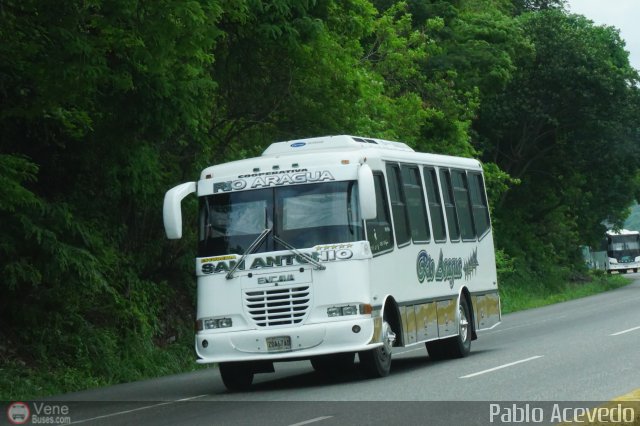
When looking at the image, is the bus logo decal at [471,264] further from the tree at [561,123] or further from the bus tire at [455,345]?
the tree at [561,123]

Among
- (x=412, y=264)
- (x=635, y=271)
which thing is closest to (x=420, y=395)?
(x=412, y=264)

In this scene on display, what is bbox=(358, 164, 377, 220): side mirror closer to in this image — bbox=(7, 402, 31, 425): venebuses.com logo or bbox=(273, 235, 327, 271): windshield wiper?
bbox=(273, 235, 327, 271): windshield wiper

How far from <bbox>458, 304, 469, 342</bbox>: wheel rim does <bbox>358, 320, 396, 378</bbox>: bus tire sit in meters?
3.59

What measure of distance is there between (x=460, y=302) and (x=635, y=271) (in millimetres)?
83941

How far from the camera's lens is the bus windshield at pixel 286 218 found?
1697cm

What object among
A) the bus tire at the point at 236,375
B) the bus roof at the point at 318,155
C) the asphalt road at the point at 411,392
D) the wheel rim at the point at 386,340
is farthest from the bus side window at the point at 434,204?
the bus tire at the point at 236,375

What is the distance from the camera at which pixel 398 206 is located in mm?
18703

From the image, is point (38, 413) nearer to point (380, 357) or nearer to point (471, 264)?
point (380, 357)

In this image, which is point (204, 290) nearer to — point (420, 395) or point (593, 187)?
point (420, 395)

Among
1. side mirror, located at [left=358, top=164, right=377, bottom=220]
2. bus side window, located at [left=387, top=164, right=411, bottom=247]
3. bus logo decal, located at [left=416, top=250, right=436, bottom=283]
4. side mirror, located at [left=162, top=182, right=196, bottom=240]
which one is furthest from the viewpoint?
bus logo decal, located at [left=416, top=250, right=436, bottom=283]

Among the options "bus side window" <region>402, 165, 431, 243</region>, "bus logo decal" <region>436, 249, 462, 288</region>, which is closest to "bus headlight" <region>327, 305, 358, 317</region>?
"bus side window" <region>402, 165, 431, 243</region>

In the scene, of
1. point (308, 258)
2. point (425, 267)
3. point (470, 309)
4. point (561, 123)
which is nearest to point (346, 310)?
point (308, 258)

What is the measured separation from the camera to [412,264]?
62.0 ft

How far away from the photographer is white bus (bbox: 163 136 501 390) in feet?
54.5
